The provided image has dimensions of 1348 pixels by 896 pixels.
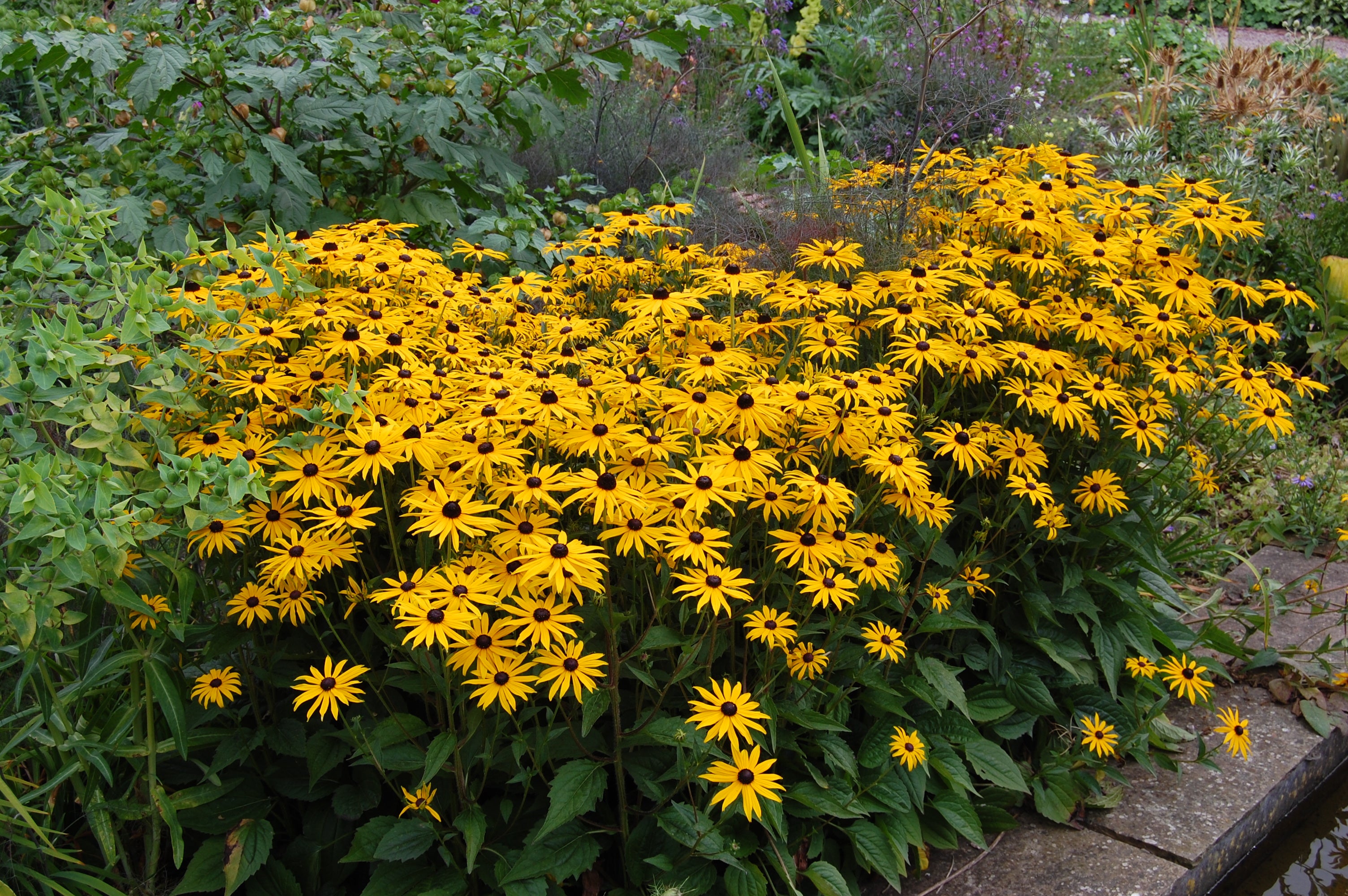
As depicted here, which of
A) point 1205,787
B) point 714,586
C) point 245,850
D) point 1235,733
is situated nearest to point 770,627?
point 714,586

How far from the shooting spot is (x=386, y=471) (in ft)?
6.99

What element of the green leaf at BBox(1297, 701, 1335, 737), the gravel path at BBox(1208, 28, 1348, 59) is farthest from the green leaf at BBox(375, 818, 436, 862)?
the gravel path at BBox(1208, 28, 1348, 59)

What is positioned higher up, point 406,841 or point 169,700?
point 169,700

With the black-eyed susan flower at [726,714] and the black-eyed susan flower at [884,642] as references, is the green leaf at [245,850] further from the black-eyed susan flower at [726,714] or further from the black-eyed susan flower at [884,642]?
the black-eyed susan flower at [884,642]

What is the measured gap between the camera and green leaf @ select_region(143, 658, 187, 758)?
1.96 m

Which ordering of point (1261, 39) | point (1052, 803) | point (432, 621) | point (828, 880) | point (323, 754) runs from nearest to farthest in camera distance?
point (432, 621), point (323, 754), point (828, 880), point (1052, 803), point (1261, 39)

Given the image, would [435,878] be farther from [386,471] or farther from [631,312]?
[631,312]

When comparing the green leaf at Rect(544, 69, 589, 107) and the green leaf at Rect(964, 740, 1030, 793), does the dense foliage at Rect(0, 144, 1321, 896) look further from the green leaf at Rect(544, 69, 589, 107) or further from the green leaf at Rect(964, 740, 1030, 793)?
the green leaf at Rect(544, 69, 589, 107)

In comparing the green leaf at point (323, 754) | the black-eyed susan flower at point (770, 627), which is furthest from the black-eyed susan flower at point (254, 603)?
the black-eyed susan flower at point (770, 627)

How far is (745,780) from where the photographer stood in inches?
72.1

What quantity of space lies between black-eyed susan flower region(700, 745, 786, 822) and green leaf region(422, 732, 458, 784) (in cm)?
46

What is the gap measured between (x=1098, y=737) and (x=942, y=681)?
0.44m

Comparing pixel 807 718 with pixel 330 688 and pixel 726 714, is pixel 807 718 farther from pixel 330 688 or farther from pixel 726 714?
pixel 330 688

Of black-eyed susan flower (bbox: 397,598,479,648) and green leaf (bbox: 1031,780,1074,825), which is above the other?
black-eyed susan flower (bbox: 397,598,479,648)
